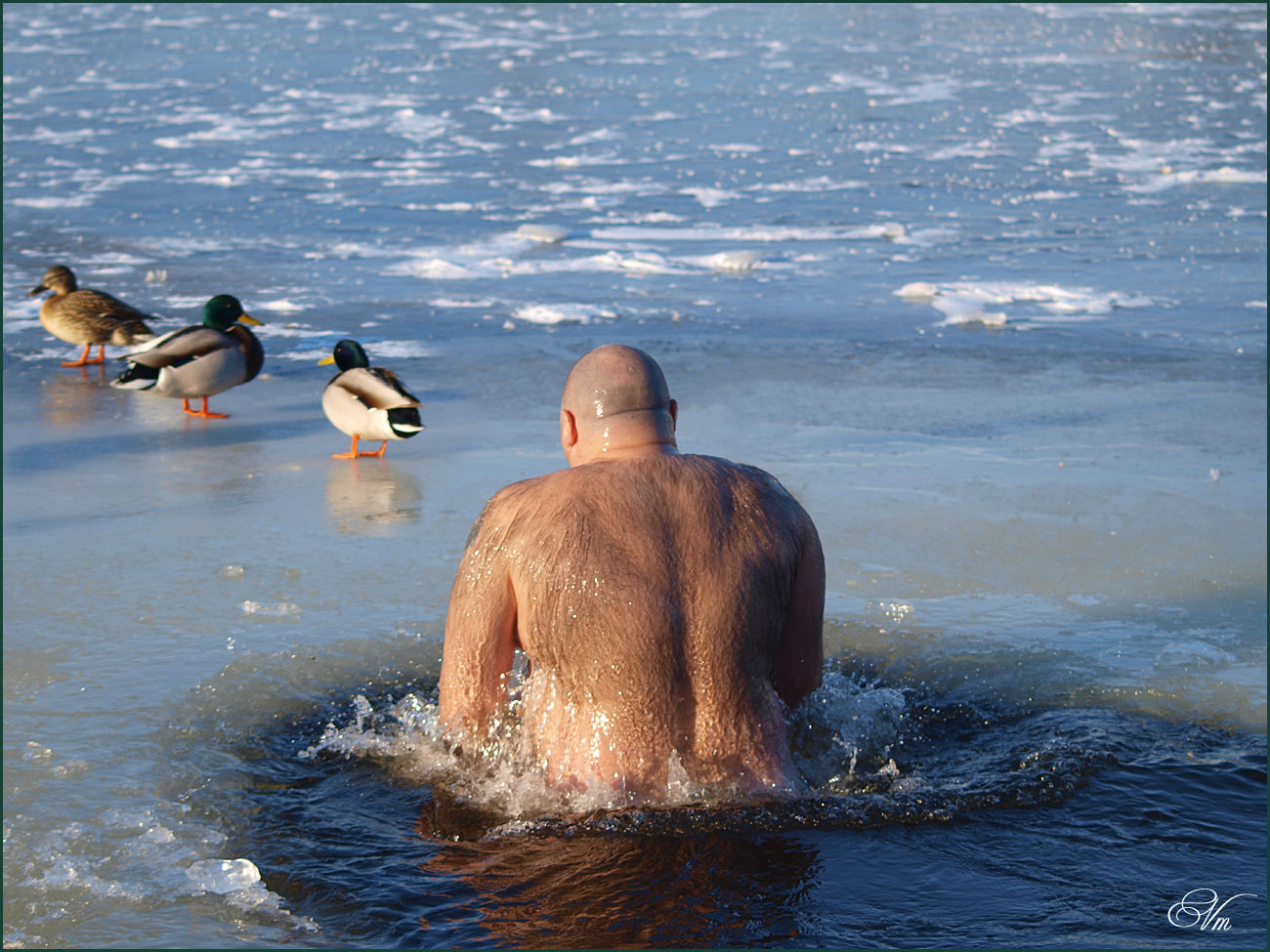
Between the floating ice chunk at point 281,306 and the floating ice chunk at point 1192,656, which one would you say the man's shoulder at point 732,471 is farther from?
the floating ice chunk at point 281,306

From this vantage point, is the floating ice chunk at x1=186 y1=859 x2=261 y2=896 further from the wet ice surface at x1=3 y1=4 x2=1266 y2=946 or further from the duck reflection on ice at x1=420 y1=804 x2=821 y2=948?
the duck reflection on ice at x1=420 y1=804 x2=821 y2=948

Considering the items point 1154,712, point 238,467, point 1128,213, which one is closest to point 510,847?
point 1154,712

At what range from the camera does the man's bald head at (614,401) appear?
3539 mm

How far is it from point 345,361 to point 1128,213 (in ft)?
29.6

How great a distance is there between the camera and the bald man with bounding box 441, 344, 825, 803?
3.42 metres

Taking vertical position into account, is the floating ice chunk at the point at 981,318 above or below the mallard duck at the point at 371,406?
above

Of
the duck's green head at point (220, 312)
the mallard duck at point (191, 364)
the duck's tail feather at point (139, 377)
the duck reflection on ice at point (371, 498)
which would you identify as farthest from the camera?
the duck's green head at point (220, 312)

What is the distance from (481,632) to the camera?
11.7ft

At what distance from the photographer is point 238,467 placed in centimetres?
698

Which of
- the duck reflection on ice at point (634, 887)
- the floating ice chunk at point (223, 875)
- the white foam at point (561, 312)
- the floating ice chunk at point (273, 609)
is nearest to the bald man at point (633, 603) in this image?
the duck reflection on ice at point (634, 887)

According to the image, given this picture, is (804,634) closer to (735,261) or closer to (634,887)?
(634,887)

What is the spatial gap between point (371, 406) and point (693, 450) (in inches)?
63.3

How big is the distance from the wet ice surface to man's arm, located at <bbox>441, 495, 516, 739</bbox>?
233mm

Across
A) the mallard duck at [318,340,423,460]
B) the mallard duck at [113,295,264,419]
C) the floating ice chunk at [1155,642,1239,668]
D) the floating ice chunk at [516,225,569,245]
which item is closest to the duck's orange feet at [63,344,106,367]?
the mallard duck at [113,295,264,419]
